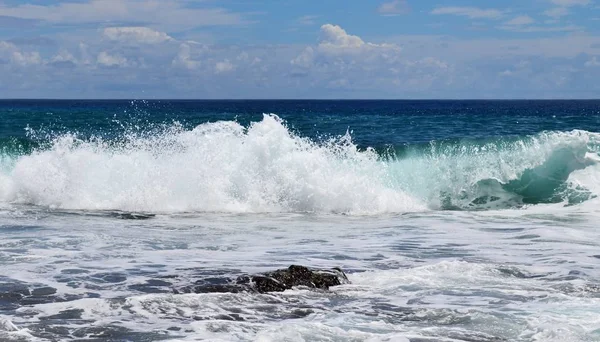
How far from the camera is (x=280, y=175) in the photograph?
18.9 meters

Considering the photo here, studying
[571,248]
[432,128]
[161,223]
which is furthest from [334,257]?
[432,128]

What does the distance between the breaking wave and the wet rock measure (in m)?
8.44

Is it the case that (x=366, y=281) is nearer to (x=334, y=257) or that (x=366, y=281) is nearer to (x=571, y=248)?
(x=334, y=257)

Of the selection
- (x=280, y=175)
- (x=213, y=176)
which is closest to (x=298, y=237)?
(x=280, y=175)

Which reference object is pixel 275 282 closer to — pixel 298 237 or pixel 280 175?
pixel 298 237

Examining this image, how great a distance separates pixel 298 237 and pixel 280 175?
5.28 meters

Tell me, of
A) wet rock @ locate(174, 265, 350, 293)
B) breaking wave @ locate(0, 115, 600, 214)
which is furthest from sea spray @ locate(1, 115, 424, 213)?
wet rock @ locate(174, 265, 350, 293)

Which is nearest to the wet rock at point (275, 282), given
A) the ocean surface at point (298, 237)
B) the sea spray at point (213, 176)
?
the ocean surface at point (298, 237)

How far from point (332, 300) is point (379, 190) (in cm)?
1050

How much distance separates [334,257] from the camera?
1154 cm

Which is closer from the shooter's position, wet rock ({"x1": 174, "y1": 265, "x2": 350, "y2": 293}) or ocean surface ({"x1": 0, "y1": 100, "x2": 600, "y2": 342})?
ocean surface ({"x1": 0, "y1": 100, "x2": 600, "y2": 342})

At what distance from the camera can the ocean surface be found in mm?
7902

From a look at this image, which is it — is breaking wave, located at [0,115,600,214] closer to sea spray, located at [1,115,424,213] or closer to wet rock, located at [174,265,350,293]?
sea spray, located at [1,115,424,213]

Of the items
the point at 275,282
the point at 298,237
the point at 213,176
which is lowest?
the point at 298,237
